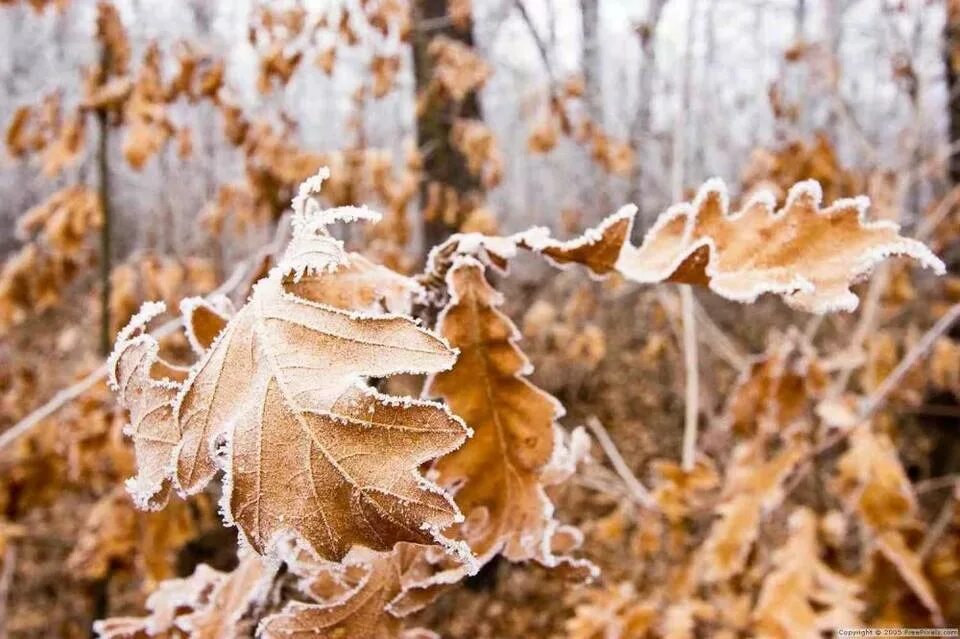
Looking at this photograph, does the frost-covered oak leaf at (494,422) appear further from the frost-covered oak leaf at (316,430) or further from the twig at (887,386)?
the twig at (887,386)

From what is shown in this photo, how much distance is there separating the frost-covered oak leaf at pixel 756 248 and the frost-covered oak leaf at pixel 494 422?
67mm

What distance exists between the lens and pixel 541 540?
64 centimetres

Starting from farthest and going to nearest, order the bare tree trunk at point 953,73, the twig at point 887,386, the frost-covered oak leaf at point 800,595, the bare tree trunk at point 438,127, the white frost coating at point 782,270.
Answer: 1. the bare tree trunk at point 438,127
2. the bare tree trunk at point 953,73
3. the frost-covered oak leaf at point 800,595
4. the twig at point 887,386
5. the white frost coating at point 782,270

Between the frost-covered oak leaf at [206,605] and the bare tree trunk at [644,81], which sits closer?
the frost-covered oak leaf at [206,605]

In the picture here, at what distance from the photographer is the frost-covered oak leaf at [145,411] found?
1.64 ft

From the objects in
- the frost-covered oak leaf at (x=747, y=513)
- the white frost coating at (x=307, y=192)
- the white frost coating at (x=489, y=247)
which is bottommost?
the frost-covered oak leaf at (x=747, y=513)

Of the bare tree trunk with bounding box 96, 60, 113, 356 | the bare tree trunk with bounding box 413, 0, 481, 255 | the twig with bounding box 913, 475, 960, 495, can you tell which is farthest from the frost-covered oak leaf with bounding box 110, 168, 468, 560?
the bare tree trunk with bounding box 413, 0, 481, 255

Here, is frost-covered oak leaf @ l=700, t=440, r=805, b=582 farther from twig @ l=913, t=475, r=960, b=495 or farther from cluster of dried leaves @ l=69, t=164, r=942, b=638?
cluster of dried leaves @ l=69, t=164, r=942, b=638

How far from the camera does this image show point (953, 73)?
13.2ft

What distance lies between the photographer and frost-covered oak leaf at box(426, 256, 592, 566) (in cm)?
65

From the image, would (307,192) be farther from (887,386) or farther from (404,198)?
(404,198)

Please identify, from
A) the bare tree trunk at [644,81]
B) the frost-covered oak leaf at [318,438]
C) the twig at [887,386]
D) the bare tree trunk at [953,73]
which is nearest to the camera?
the frost-covered oak leaf at [318,438]

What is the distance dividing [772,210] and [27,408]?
3.88m

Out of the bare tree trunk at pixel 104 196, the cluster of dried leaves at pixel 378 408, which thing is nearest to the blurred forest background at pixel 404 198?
the bare tree trunk at pixel 104 196
